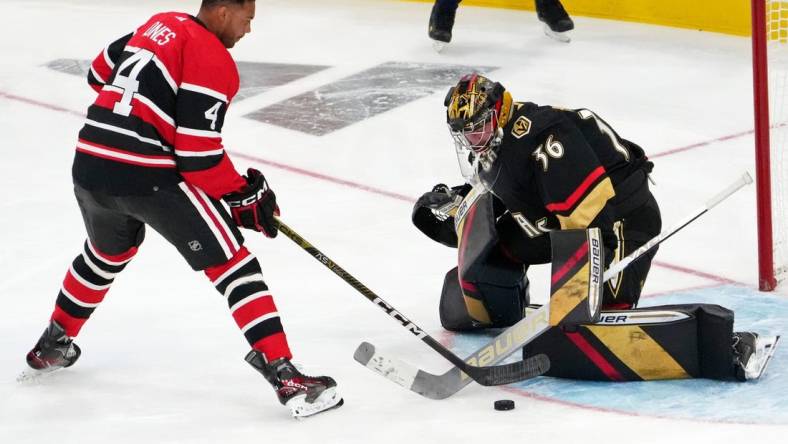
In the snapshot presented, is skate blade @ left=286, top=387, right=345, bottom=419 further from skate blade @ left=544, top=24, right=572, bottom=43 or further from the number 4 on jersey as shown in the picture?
skate blade @ left=544, top=24, right=572, bottom=43

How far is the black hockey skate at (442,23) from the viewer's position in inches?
259

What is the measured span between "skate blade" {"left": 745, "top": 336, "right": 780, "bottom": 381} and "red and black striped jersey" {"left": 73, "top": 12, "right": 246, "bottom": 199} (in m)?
1.27

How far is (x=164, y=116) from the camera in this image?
9.93ft

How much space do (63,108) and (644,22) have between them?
2.93 metres

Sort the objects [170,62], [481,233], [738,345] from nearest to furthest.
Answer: [170,62] < [738,345] < [481,233]

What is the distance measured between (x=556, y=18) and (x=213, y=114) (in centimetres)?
392

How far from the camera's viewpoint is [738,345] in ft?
10.5

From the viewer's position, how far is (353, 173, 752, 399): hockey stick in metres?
3.23

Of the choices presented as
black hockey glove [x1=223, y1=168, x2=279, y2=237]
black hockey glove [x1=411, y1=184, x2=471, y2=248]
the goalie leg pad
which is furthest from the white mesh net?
black hockey glove [x1=223, y1=168, x2=279, y2=237]

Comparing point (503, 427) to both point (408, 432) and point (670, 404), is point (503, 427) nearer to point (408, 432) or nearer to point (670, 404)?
point (408, 432)

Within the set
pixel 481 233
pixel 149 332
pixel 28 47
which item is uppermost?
pixel 481 233

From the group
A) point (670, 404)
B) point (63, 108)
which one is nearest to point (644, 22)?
point (63, 108)

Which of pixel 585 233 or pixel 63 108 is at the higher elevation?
pixel 585 233

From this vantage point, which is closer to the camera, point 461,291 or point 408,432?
point 408,432
